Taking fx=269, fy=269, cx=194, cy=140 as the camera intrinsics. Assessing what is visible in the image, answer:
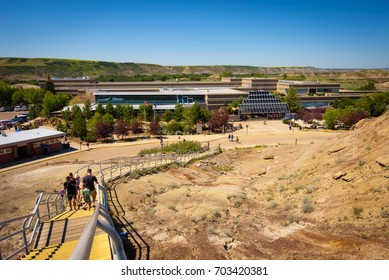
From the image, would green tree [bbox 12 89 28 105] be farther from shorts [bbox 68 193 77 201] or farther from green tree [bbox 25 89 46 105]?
shorts [bbox 68 193 77 201]

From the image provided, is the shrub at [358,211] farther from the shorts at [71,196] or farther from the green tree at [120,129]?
the green tree at [120,129]

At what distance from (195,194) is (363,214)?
865 cm

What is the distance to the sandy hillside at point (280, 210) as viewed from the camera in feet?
30.0

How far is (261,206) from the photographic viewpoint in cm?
1462

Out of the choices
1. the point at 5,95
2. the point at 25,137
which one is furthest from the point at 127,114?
the point at 5,95

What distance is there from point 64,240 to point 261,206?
1018 cm

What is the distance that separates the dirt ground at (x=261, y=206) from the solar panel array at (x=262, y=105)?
122ft

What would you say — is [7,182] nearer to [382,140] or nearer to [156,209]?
[156,209]

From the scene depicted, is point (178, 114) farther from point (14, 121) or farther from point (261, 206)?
point (261, 206)

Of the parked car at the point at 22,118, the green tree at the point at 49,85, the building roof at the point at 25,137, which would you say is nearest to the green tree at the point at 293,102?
the building roof at the point at 25,137

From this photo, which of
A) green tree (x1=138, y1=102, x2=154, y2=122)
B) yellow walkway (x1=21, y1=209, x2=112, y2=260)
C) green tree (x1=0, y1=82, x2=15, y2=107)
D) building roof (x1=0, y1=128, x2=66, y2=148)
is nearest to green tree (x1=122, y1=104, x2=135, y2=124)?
green tree (x1=138, y1=102, x2=154, y2=122)

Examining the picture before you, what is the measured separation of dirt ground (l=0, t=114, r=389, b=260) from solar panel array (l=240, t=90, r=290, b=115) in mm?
37282

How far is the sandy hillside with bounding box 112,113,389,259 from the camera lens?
30.0ft
